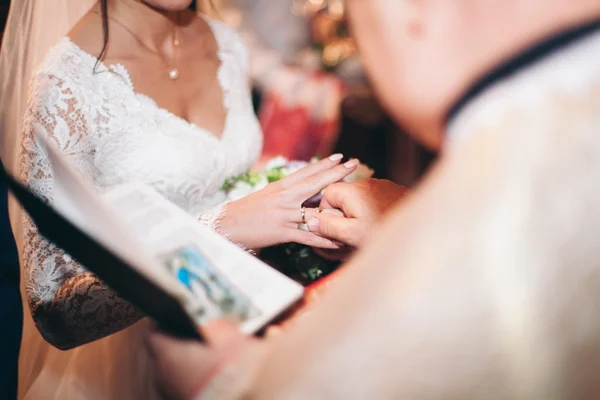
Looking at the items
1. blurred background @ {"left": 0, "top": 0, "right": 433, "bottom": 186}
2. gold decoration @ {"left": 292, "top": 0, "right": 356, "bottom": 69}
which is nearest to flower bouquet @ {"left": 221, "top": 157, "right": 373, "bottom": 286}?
blurred background @ {"left": 0, "top": 0, "right": 433, "bottom": 186}

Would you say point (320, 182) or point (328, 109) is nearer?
point (320, 182)

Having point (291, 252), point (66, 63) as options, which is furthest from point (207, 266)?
point (66, 63)

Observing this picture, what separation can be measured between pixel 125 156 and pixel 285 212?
468mm

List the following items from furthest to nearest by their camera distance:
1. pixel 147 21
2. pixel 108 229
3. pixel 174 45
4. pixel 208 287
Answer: pixel 174 45 → pixel 147 21 → pixel 208 287 → pixel 108 229

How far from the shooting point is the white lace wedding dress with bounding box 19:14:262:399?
40.3 inches

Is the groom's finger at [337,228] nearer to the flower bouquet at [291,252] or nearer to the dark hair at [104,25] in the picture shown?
the flower bouquet at [291,252]

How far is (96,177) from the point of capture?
1.19 m

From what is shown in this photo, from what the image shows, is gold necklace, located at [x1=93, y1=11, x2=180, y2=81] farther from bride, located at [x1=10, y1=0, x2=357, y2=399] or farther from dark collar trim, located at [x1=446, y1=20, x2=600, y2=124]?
dark collar trim, located at [x1=446, y1=20, x2=600, y2=124]

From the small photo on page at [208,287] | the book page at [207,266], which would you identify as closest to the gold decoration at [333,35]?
the book page at [207,266]

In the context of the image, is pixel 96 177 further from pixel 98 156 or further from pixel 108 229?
pixel 108 229

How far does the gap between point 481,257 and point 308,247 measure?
70 cm

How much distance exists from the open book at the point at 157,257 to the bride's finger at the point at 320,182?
285 millimetres

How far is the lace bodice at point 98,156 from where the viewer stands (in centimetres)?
102

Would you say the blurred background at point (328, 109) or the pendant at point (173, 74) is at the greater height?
the blurred background at point (328, 109)
